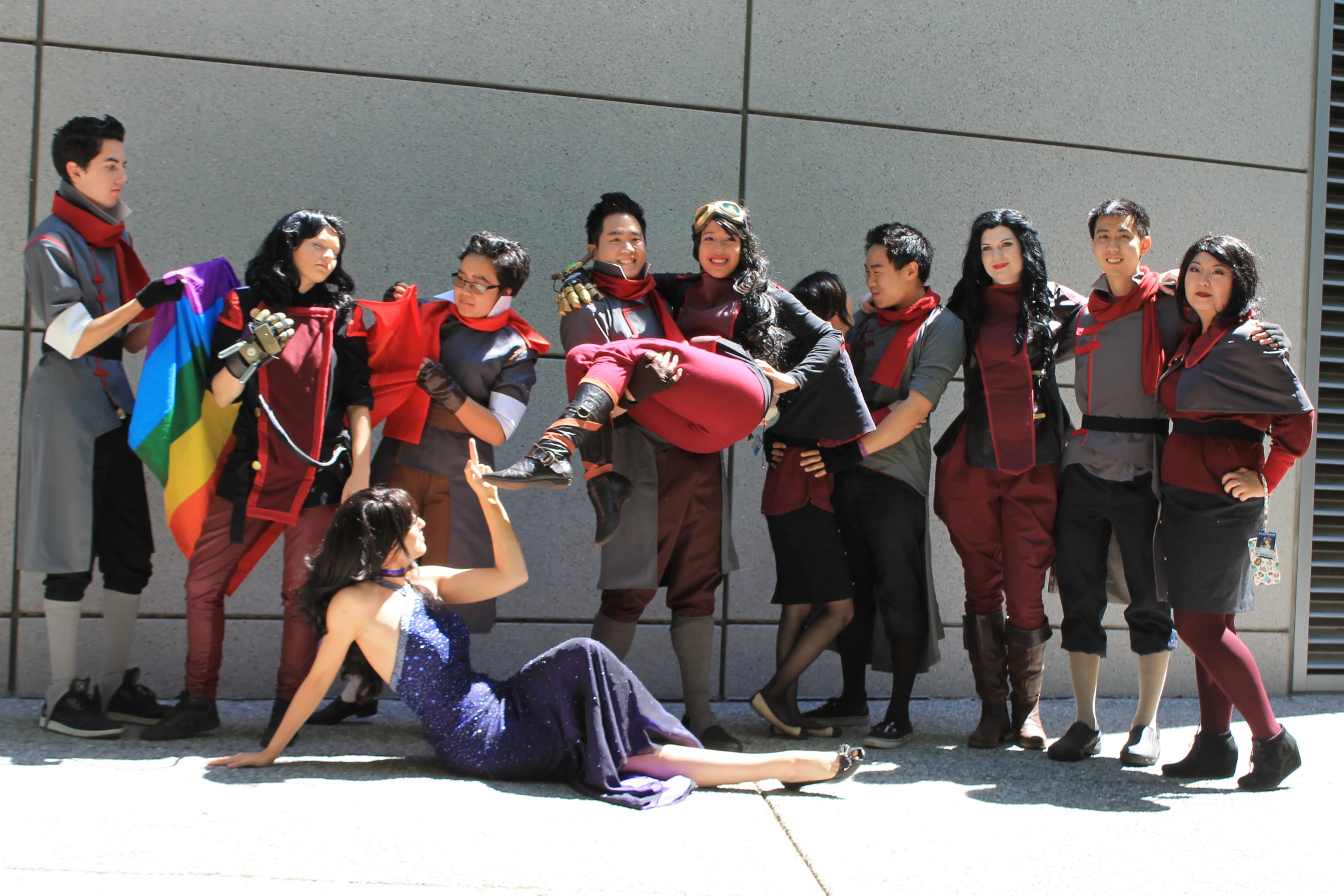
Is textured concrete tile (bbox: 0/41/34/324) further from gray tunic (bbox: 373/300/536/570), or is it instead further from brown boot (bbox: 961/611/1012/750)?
brown boot (bbox: 961/611/1012/750)

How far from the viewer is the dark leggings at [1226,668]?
3.39 m

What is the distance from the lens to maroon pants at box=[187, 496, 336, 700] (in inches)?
136

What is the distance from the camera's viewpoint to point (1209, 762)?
351 cm

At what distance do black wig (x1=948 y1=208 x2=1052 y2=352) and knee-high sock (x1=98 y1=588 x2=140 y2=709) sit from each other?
3.30 metres

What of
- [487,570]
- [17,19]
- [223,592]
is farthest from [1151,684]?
[17,19]

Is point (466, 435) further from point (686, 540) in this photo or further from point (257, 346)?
point (686, 540)

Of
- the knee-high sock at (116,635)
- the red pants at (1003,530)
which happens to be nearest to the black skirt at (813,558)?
the red pants at (1003,530)

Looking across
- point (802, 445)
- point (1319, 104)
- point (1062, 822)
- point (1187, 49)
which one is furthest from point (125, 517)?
point (1319, 104)

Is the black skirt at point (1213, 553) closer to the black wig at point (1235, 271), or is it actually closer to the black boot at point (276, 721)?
the black wig at point (1235, 271)

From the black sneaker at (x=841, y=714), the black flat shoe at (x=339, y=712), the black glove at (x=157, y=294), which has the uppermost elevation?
the black glove at (x=157, y=294)

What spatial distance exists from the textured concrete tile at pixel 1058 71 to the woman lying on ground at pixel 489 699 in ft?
9.20

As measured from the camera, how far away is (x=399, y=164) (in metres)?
4.39

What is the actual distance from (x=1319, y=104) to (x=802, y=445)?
357 centimetres

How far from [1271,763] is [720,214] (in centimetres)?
269
